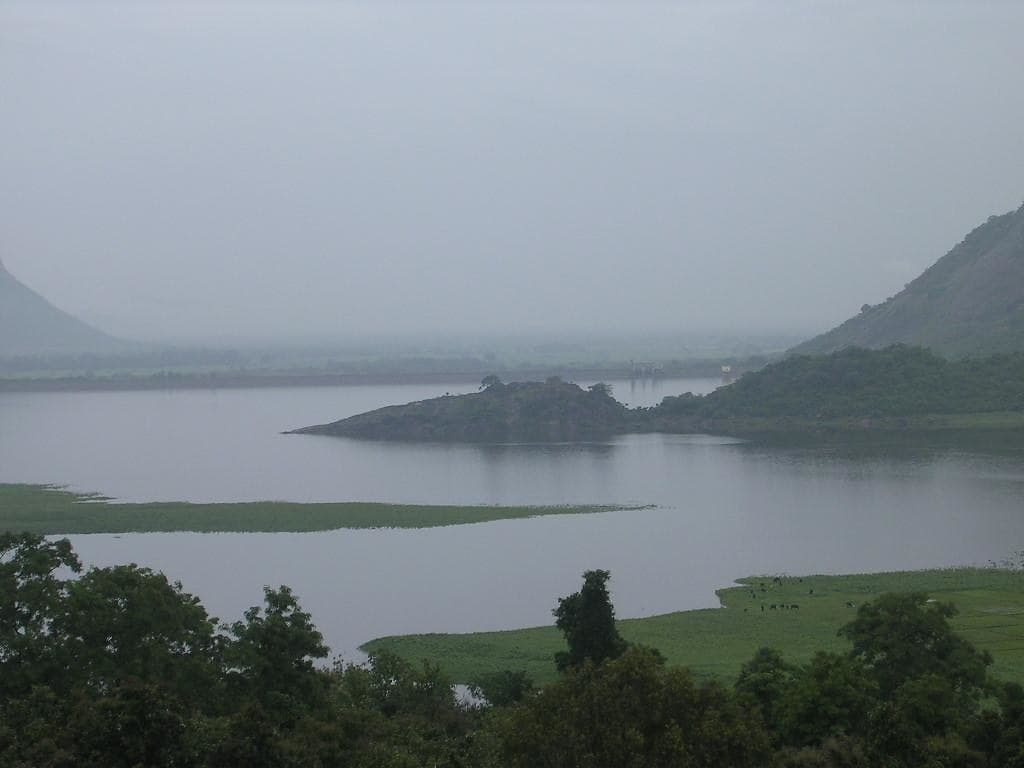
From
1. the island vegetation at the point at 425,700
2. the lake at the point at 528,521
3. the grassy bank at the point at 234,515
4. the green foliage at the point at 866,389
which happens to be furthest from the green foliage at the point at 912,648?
the green foliage at the point at 866,389

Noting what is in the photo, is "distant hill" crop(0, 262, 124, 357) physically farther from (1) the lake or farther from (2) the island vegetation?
(2) the island vegetation

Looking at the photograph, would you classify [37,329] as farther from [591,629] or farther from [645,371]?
[591,629]

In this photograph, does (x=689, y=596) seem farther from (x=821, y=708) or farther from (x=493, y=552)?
(x=821, y=708)

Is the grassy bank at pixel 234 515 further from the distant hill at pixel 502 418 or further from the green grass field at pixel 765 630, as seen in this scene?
the distant hill at pixel 502 418

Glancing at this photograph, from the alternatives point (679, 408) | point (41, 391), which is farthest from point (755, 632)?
point (41, 391)

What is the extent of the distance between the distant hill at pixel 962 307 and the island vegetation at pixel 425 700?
64482 mm

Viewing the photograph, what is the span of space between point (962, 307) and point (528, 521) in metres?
63.9

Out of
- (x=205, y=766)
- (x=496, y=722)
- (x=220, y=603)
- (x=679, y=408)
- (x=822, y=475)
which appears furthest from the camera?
(x=679, y=408)

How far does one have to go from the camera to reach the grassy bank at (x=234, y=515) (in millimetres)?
33250

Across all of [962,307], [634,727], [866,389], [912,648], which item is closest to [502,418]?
[866,389]

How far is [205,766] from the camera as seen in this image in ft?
35.0

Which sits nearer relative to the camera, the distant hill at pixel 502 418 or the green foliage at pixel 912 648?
the green foliage at pixel 912 648

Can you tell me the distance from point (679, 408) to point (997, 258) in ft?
137

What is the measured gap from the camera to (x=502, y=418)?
6075cm
